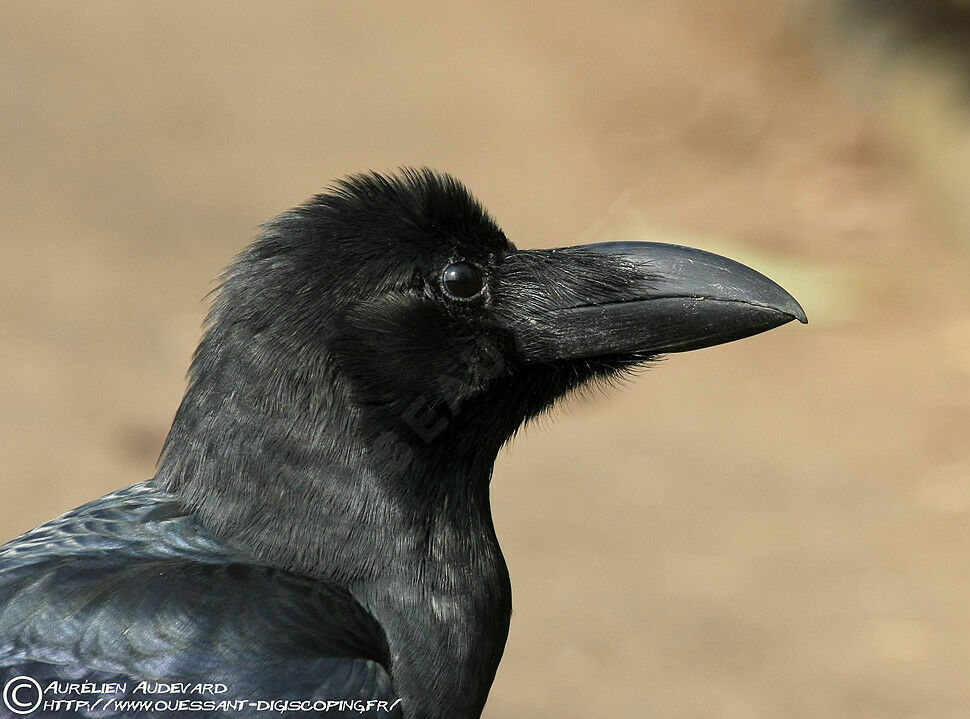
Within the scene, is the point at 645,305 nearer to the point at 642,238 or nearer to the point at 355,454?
the point at 355,454

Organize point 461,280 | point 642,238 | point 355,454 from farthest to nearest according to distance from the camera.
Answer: point 642,238 → point 461,280 → point 355,454

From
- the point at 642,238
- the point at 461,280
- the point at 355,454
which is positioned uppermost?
the point at 642,238

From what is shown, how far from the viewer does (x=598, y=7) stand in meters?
12.8

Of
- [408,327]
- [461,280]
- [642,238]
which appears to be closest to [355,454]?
[408,327]

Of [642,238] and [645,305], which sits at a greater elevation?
[642,238]

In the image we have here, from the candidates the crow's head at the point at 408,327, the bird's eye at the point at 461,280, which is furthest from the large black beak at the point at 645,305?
the bird's eye at the point at 461,280

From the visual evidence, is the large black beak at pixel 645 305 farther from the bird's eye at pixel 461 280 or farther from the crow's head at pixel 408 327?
the bird's eye at pixel 461 280

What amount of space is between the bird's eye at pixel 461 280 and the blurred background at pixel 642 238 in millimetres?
465

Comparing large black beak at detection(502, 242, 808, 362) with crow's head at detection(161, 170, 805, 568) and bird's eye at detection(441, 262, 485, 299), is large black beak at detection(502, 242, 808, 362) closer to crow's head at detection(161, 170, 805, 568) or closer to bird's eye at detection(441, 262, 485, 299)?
crow's head at detection(161, 170, 805, 568)

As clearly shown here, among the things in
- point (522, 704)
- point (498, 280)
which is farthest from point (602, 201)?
point (498, 280)

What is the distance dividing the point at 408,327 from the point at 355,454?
29cm

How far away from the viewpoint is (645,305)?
9.61 feet

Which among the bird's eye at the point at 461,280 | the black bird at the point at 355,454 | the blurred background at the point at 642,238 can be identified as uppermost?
the blurred background at the point at 642,238

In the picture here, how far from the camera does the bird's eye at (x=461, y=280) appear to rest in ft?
9.51
